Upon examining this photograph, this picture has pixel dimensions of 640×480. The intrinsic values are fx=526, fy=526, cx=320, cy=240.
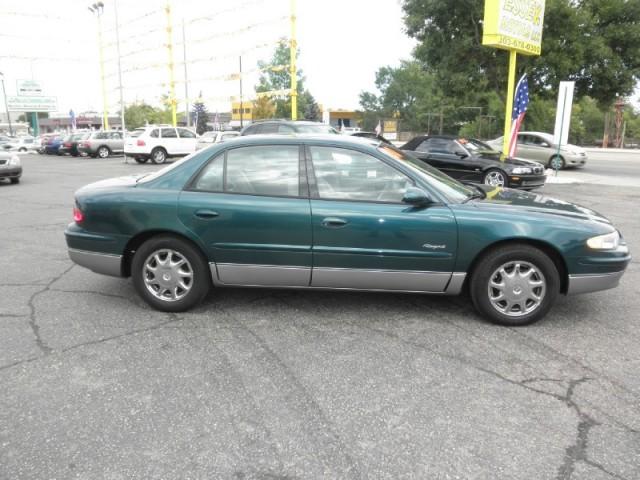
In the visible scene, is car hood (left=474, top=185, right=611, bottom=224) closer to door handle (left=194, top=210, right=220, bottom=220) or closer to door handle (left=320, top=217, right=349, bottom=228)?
door handle (left=320, top=217, right=349, bottom=228)

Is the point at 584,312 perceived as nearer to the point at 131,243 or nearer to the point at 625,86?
the point at 131,243

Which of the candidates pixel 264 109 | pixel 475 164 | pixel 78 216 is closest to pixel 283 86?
pixel 264 109

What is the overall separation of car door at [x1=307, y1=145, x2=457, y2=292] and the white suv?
733 inches

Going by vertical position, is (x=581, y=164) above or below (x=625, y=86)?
below

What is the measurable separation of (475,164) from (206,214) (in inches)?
384

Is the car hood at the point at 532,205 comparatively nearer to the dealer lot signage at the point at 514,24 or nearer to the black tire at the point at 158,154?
the dealer lot signage at the point at 514,24

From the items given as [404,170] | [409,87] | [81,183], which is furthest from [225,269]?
[409,87]

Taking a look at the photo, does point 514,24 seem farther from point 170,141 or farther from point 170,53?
point 170,53

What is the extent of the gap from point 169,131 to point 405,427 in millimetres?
21875

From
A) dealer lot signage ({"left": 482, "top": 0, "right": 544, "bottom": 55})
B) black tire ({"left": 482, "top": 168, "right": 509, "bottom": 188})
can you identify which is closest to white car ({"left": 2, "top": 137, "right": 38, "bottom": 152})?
dealer lot signage ({"left": 482, "top": 0, "right": 544, "bottom": 55})

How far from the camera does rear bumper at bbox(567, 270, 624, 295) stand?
4078 millimetres

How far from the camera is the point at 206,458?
8.31 ft

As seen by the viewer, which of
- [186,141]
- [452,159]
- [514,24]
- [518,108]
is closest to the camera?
[452,159]

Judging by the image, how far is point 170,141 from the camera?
22.8 metres
